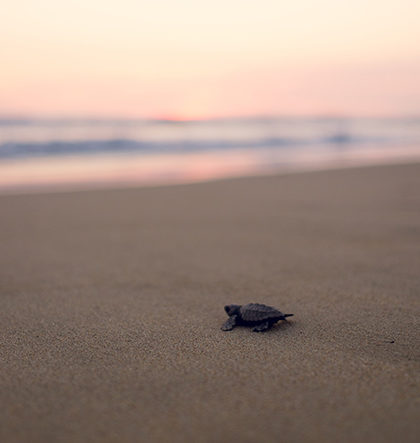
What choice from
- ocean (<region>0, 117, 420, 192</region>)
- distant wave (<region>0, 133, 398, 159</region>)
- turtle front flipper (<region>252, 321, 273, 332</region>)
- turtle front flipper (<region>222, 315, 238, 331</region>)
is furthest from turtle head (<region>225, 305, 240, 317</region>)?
distant wave (<region>0, 133, 398, 159</region>)

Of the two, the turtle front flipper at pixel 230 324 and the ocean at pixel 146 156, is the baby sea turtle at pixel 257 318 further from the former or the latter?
the ocean at pixel 146 156

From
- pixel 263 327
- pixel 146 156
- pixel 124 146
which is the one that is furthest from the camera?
pixel 124 146

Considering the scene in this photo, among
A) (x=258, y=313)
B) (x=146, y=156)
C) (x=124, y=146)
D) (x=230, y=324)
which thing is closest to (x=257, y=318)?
(x=258, y=313)

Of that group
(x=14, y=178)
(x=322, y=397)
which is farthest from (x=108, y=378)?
(x=14, y=178)

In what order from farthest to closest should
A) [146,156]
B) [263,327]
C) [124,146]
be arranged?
1. [124,146]
2. [146,156]
3. [263,327]

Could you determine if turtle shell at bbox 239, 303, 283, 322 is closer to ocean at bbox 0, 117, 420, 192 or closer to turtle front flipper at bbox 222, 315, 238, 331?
turtle front flipper at bbox 222, 315, 238, 331

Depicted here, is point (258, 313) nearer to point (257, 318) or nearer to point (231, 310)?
point (257, 318)
